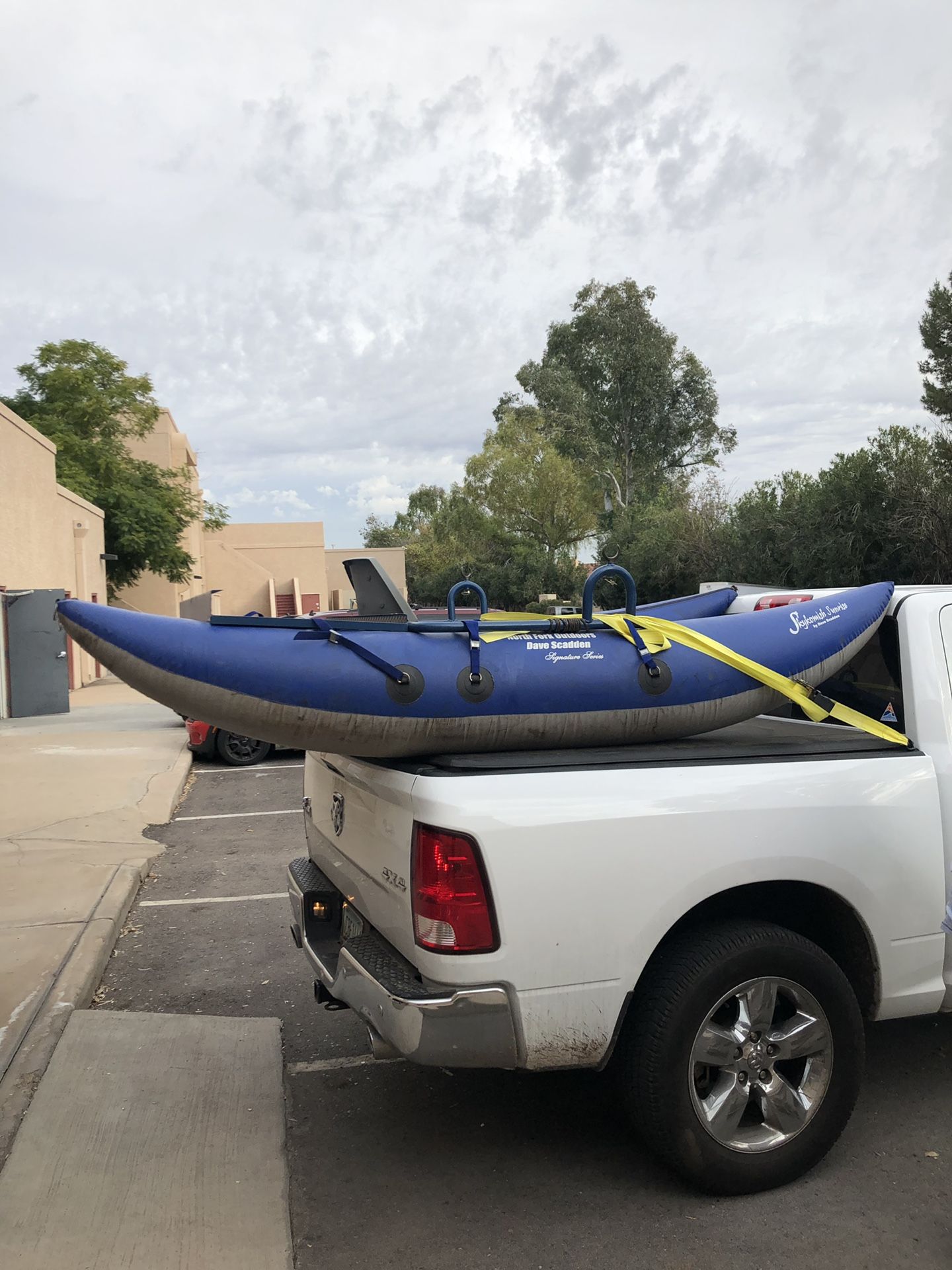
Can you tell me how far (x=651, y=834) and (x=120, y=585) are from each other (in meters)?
35.3

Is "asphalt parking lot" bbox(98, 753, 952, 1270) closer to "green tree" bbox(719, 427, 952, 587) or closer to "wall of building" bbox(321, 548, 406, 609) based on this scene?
"green tree" bbox(719, 427, 952, 587)

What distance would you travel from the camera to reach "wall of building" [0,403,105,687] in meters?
18.9

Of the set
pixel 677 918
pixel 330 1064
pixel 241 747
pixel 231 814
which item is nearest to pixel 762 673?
pixel 677 918

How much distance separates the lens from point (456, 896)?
112 inches

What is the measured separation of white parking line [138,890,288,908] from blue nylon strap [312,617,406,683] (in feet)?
13.3

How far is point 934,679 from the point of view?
11.8 ft

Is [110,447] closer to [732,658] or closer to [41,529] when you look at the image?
[41,529]

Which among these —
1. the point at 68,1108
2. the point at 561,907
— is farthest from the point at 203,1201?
the point at 561,907

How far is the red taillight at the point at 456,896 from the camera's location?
111 inches

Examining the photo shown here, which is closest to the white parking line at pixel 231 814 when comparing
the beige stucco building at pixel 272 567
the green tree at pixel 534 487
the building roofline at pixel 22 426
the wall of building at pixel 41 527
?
the wall of building at pixel 41 527

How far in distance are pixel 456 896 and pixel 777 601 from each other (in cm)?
219

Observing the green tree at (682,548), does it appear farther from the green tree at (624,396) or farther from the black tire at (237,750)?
the black tire at (237,750)

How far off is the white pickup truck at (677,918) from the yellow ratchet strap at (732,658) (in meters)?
0.13

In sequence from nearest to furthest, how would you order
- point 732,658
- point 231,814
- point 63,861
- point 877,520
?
1. point 732,658
2. point 63,861
3. point 231,814
4. point 877,520
